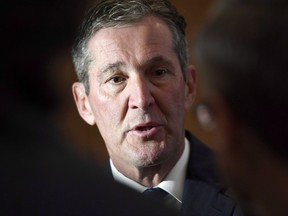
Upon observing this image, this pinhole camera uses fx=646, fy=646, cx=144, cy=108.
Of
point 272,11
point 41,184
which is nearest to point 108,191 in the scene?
point 41,184

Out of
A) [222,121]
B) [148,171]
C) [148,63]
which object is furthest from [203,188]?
[222,121]

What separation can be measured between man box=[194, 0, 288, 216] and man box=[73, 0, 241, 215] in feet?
1.87

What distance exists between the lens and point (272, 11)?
475mm

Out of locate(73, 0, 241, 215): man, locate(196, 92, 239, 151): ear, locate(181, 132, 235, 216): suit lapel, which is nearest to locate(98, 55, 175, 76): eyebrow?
locate(73, 0, 241, 215): man

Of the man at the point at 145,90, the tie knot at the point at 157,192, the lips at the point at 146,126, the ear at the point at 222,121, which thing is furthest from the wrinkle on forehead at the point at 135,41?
the ear at the point at 222,121

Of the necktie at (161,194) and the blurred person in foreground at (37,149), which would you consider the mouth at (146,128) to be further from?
the blurred person in foreground at (37,149)

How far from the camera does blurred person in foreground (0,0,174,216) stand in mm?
425

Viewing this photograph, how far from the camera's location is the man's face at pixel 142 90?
1082mm

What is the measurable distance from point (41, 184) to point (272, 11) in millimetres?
208

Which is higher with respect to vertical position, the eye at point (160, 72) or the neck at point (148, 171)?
the eye at point (160, 72)

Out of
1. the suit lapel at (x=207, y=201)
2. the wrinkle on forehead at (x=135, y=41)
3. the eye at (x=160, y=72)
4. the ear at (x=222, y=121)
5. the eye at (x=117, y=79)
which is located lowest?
the suit lapel at (x=207, y=201)

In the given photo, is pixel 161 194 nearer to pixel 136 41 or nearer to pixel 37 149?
pixel 136 41

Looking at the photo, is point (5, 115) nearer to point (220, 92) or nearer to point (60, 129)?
point (60, 129)

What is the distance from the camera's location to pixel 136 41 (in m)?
1.11
